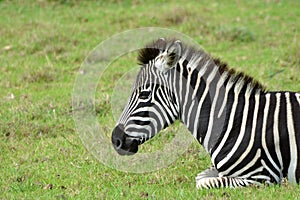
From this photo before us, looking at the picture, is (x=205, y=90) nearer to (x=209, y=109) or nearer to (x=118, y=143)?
(x=209, y=109)

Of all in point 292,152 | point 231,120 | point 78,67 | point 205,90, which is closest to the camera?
point 292,152

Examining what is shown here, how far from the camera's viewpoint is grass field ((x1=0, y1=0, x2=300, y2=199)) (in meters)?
7.14

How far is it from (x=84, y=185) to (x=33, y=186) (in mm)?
572

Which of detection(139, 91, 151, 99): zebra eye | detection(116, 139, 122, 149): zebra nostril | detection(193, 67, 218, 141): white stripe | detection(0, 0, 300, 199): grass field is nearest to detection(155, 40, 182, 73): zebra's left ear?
detection(139, 91, 151, 99): zebra eye

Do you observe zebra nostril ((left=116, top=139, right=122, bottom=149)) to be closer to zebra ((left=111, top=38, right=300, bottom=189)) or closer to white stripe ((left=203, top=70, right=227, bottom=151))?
zebra ((left=111, top=38, right=300, bottom=189))

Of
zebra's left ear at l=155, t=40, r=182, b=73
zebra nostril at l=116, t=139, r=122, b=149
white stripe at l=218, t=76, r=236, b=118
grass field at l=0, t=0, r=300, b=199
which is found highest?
zebra's left ear at l=155, t=40, r=182, b=73

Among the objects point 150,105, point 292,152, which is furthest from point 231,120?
point 150,105

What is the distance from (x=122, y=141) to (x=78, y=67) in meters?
6.37

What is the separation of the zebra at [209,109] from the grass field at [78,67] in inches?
14.7

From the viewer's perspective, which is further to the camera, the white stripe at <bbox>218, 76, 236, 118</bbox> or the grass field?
the grass field

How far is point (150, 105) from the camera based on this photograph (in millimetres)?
6934

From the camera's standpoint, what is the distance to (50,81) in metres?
12.4

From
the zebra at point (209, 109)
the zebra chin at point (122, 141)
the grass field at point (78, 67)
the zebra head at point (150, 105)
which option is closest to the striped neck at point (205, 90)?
the zebra at point (209, 109)

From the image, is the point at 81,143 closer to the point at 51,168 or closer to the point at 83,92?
the point at 51,168
